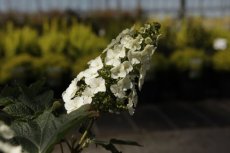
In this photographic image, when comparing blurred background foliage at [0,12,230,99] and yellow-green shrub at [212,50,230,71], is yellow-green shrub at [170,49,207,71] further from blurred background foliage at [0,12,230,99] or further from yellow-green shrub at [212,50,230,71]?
yellow-green shrub at [212,50,230,71]

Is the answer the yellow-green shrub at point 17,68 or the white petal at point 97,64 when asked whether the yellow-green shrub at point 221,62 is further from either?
the white petal at point 97,64

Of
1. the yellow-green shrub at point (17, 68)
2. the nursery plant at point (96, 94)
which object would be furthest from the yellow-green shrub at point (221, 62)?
the nursery plant at point (96, 94)

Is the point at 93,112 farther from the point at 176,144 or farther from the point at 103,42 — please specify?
the point at 103,42

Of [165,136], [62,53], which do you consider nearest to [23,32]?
[62,53]

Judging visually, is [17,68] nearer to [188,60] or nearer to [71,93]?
Result: [188,60]

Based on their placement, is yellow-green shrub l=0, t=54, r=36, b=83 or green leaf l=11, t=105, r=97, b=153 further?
yellow-green shrub l=0, t=54, r=36, b=83

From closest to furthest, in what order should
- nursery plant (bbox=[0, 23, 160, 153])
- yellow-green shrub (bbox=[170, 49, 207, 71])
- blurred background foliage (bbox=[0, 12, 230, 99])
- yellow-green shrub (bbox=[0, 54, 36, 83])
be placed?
nursery plant (bbox=[0, 23, 160, 153])
yellow-green shrub (bbox=[0, 54, 36, 83])
blurred background foliage (bbox=[0, 12, 230, 99])
yellow-green shrub (bbox=[170, 49, 207, 71])

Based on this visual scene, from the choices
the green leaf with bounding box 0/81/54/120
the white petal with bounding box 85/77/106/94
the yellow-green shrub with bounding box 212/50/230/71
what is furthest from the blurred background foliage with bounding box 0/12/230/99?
the white petal with bounding box 85/77/106/94

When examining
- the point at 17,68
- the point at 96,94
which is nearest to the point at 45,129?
the point at 96,94
